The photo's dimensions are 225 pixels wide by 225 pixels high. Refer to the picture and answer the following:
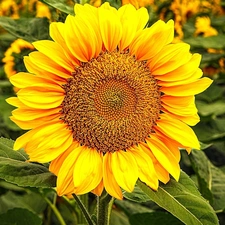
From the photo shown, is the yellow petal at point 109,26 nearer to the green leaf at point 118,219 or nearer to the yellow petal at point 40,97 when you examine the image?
the yellow petal at point 40,97

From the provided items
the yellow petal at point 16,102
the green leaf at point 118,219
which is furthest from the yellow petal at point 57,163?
the green leaf at point 118,219

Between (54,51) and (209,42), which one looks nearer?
(54,51)

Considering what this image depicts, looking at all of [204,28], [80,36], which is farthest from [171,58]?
[204,28]

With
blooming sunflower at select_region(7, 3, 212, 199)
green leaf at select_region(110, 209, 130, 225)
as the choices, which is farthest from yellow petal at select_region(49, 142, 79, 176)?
green leaf at select_region(110, 209, 130, 225)

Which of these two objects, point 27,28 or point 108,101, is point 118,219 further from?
point 108,101

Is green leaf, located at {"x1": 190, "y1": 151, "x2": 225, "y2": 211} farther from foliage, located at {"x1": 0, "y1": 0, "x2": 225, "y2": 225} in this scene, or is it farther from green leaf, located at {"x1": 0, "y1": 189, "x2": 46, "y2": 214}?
green leaf, located at {"x1": 0, "y1": 189, "x2": 46, "y2": 214}

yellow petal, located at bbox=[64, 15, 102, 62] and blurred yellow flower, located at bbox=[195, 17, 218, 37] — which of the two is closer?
yellow petal, located at bbox=[64, 15, 102, 62]

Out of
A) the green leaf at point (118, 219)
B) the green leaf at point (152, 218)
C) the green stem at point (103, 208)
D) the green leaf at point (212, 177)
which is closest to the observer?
the green stem at point (103, 208)
